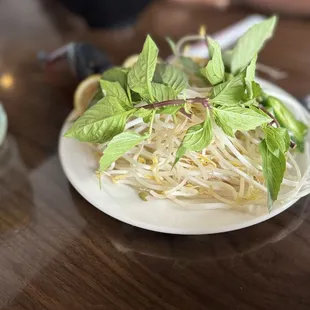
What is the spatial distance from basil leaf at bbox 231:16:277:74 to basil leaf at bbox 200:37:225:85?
8cm

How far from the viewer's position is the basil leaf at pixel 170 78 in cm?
85

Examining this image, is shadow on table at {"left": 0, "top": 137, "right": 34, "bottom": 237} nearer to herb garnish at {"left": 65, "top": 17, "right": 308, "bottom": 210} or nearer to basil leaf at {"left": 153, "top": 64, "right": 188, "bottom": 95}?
herb garnish at {"left": 65, "top": 17, "right": 308, "bottom": 210}

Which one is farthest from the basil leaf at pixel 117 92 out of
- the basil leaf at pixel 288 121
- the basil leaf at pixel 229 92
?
the basil leaf at pixel 288 121

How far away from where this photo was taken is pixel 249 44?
909mm

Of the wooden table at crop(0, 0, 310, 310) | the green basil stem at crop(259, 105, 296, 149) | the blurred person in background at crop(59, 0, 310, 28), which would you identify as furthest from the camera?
the blurred person in background at crop(59, 0, 310, 28)

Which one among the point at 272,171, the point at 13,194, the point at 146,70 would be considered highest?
the point at 146,70

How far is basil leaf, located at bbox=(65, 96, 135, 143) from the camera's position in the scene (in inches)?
31.8

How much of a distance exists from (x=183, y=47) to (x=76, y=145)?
1.34ft

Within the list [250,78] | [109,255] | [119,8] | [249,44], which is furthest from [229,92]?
[119,8]

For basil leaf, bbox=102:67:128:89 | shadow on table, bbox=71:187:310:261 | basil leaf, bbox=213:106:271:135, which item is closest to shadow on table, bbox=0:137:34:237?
shadow on table, bbox=71:187:310:261

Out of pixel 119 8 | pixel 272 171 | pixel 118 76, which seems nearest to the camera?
pixel 272 171

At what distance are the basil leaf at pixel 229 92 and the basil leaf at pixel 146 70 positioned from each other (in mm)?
97

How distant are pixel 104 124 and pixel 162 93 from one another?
0.33ft

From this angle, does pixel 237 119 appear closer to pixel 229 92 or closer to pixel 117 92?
pixel 229 92
